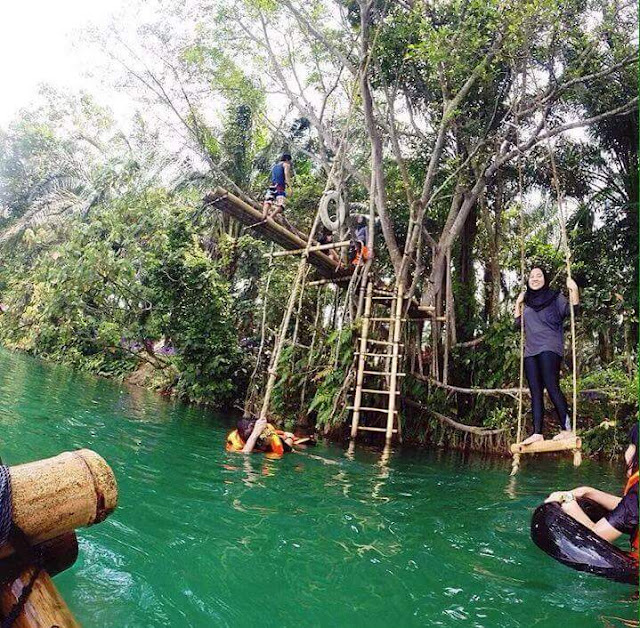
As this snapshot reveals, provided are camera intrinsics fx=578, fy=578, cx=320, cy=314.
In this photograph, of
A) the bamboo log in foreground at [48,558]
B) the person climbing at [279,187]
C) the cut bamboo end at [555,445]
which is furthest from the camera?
the person climbing at [279,187]

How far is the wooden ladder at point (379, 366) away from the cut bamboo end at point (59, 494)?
7.03 metres

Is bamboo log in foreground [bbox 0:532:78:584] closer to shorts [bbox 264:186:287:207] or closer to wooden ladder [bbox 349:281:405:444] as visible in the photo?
shorts [bbox 264:186:287:207]

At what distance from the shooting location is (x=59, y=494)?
6.91 ft

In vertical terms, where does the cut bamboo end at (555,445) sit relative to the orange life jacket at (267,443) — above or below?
above

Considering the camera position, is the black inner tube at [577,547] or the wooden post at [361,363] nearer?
the black inner tube at [577,547]

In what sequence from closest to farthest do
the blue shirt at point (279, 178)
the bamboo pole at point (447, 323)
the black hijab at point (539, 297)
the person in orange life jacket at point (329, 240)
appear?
the black hijab at point (539, 297)
the blue shirt at point (279, 178)
the person in orange life jacket at point (329, 240)
the bamboo pole at point (447, 323)

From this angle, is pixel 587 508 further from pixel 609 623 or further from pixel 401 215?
pixel 401 215

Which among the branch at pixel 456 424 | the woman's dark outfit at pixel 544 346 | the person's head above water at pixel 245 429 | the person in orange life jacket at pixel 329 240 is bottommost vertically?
the person's head above water at pixel 245 429

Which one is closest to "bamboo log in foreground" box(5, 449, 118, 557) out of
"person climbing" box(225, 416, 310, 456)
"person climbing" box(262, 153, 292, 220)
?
"person climbing" box(225, 416, 310, 456)

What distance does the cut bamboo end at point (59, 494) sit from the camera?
80.2 inches

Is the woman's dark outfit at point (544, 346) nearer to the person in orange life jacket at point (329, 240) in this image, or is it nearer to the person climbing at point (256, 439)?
the person climbing at point (256, 439)

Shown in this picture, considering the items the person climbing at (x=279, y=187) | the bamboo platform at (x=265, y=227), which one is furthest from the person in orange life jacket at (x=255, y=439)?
the person climbing at (x=279, y=187)

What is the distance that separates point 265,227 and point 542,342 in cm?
433

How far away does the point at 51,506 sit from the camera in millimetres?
2086
